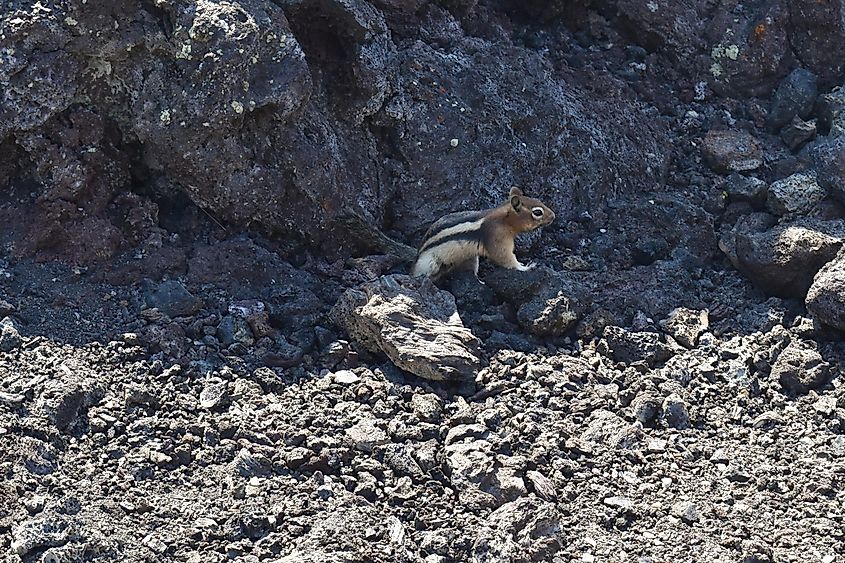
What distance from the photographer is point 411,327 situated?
6004 mm

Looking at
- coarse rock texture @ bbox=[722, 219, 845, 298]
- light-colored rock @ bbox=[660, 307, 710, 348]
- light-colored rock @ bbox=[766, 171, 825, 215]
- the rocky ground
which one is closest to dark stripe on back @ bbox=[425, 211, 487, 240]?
the rocky ground

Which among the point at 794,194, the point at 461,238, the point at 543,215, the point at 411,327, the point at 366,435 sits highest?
the point at 794,194

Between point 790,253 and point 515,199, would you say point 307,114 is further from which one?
point 790,253

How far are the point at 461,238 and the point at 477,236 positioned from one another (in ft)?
0.41

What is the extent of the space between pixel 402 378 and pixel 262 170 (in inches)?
72.5

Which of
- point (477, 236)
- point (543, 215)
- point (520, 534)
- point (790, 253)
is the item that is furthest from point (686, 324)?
point (520, 534)

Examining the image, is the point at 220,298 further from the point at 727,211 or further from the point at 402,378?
the point at 727,211

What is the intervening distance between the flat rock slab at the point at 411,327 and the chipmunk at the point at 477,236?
562mm

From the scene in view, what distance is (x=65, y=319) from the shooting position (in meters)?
5.86

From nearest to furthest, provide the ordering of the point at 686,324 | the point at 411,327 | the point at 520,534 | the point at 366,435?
the point at 520,534 → the point at 366,435 → the point at 411,327 → the point at 686,324

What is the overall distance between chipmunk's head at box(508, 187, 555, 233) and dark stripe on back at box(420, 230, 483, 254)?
13.6 inches

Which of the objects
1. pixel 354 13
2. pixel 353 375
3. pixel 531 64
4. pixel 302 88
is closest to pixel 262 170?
pixel 302 88

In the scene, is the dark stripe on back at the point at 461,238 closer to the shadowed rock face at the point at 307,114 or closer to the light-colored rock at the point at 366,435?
the shadowed rock face at the point at 307,114

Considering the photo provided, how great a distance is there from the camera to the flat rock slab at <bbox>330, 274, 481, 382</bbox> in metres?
5.85
